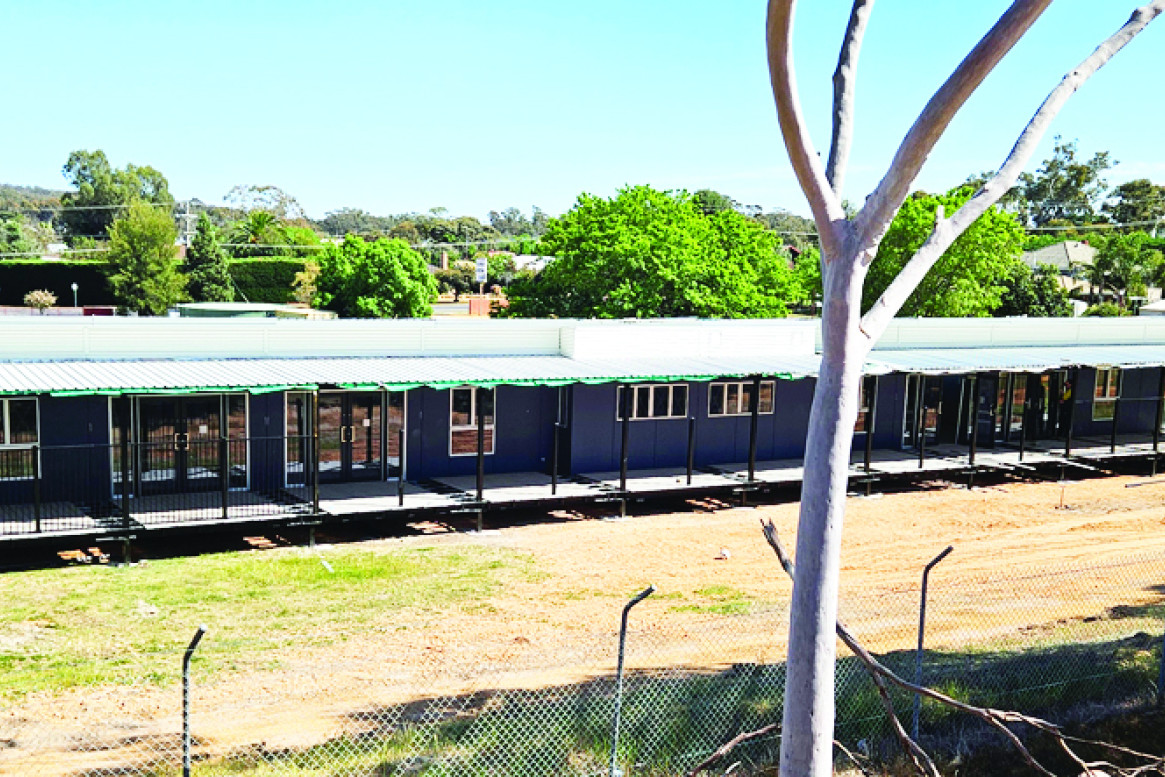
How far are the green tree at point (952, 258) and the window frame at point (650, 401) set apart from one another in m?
19.9

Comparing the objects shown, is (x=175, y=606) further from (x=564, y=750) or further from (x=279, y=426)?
(x=564, y=750)

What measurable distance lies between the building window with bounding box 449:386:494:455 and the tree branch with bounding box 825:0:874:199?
16.4 meters

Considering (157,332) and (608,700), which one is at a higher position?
(157,332)

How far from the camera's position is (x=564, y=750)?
33.6ft

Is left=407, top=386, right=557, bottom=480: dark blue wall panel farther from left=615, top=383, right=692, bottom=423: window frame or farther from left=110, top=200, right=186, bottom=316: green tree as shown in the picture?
left=110, top=200, right=186, bottom=316: green tree

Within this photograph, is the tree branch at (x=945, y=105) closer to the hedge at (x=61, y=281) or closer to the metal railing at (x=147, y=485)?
the metal railing at (x=147, y=485)

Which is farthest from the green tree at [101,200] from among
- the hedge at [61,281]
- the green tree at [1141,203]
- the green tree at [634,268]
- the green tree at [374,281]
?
the green tree at [1141,203]

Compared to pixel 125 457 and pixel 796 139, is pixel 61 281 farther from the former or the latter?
pixel 796 139

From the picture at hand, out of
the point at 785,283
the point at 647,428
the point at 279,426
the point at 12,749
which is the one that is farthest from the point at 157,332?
the point at 785,283

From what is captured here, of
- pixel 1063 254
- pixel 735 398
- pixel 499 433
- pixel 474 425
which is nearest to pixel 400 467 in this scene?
pixel 474 425

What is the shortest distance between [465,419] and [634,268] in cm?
1923

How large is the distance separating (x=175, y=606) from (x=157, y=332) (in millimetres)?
7115

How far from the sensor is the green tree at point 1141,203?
361ft

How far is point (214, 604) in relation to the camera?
1622 centimetres
